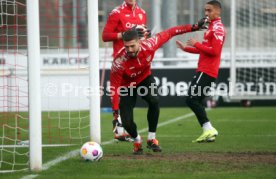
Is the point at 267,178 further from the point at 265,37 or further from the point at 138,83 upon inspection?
the point at 265,37

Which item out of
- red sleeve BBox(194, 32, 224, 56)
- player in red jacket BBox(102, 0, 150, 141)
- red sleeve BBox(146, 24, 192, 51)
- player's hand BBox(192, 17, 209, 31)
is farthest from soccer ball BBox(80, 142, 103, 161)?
red sleeve BBox(194, 32, 224, 56)

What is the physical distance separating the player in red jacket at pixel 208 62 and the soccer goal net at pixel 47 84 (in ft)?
5.60

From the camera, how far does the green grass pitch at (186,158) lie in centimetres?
757

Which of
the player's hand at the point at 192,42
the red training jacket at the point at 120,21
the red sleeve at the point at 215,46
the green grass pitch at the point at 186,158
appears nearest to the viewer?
the green grass pitch at the point at 186,158

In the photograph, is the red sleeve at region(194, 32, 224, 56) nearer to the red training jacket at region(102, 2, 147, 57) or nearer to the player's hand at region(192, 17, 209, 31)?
the red training jacket at region(102, 2, 147, 57)

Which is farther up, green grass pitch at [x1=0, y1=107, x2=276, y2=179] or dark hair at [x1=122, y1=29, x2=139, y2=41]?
dark hair at [x1=122, y1=29, x2=139, y2=41]

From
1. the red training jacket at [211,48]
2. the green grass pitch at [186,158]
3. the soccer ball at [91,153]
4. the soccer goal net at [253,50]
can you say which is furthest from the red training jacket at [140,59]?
the soccer goal net at [253,50]

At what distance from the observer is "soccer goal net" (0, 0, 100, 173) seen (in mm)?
10250

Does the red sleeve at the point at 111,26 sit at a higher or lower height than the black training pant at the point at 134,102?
higher

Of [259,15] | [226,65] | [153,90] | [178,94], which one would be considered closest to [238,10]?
[259,15]

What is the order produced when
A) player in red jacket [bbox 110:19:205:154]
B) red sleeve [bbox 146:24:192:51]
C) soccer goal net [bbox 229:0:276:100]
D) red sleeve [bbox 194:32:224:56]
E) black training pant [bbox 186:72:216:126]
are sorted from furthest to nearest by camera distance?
soccer goal net [bbox 229:0:276:100] → black training pant [bbox 186:72:216:126] → red sleeve [bbox 194:32:224:56] → red sleeve [bbox 146:24:192:51] → player in red jacket [bbox 110:19:205:154]

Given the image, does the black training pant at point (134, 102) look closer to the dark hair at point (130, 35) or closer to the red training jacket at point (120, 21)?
the dark hair at point (130, 35)

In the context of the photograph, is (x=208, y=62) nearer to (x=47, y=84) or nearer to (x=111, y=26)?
(x=111, y=26)

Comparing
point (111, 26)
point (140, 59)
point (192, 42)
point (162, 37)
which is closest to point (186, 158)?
point (140, 59)
